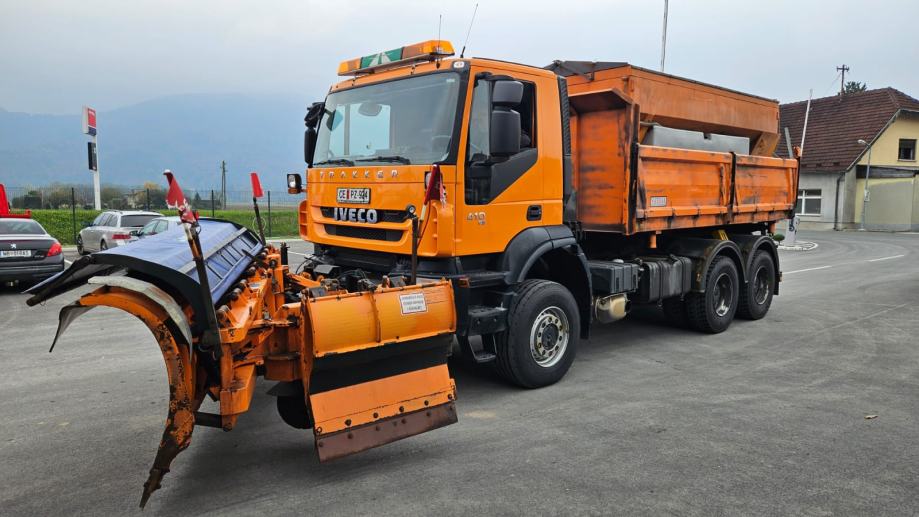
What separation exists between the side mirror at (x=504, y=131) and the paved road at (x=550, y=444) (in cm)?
215

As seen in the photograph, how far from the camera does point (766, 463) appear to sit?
13.8ft

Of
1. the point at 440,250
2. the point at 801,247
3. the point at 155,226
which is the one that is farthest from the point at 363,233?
the point at 801,247

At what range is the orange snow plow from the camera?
11.1 feet

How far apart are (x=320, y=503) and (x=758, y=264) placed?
7657 mm

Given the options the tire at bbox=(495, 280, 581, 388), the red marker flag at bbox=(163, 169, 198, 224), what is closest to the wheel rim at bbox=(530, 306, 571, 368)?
the tire at bbox=(495, 280, 581, 388)

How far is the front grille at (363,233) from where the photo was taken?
5.48 meters

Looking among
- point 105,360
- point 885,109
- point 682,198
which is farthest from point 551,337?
point 885,109

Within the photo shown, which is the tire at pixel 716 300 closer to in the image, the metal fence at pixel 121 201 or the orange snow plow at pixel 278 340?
the orange snow plow at pixel 278 340

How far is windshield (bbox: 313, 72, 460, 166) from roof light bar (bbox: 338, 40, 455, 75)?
0.64 ft

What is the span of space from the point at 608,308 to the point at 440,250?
249 centimetres

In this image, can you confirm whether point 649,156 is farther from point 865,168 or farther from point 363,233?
point 865,168

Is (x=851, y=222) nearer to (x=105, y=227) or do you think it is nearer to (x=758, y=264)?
(x=758, y=264)

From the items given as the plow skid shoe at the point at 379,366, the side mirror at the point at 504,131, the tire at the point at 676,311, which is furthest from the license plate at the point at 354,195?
the tire at the point at 676,311

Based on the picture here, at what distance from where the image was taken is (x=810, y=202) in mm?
34375
